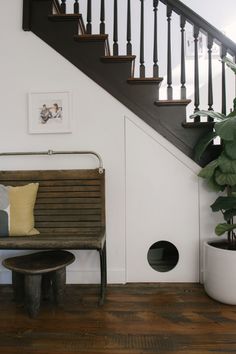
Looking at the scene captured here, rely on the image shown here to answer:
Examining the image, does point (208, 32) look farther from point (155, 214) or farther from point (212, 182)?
point (155, 214)

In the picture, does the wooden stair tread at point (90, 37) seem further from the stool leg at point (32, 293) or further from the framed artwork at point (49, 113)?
the stool leg at point (32, 293)

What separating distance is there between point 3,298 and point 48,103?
1524 millimetres

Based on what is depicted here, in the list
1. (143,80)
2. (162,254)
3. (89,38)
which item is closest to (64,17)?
(89,38)

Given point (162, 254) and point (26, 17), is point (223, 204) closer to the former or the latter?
point (162, 254)

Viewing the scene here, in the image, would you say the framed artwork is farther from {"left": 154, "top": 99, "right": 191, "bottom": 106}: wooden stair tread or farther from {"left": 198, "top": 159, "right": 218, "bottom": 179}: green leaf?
{"left": 198, "top": 159, "right": 218, "bottom": 179}: green leaf

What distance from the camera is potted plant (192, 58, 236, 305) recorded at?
5.84 ft

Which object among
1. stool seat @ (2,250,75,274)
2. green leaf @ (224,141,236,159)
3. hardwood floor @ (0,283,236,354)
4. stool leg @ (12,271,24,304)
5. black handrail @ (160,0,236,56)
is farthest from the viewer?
black handrail @ (160,0,236,56)

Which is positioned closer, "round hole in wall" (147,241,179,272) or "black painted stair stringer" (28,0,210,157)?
"black painted stair stringer" (28,0,210,157)

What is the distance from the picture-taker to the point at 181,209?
85.4 inches

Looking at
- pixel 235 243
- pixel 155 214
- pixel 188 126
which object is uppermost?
pixel 188 126

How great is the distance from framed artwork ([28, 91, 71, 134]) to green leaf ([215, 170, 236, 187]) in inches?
46.7

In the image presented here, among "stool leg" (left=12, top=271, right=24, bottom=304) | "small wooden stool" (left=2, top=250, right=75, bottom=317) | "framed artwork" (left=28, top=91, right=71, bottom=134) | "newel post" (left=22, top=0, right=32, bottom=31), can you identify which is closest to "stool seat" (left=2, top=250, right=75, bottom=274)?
"small wooden stool" (left=2, top=250, right=75, bottom=317)

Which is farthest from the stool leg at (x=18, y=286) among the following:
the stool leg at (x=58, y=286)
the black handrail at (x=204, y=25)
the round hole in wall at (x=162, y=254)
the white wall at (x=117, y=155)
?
the black handrail at (x=204, y=25)

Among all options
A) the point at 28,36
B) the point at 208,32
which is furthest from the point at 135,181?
the point at 28,36
